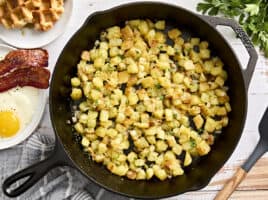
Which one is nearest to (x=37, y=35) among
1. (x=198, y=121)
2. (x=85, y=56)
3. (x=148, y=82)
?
(x=85, y=56)

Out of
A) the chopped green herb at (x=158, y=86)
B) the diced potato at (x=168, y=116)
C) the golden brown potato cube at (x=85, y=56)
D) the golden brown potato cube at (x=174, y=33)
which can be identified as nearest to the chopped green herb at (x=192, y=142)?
the diced potato at (x=168, y=116)

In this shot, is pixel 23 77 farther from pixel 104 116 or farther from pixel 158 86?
pixel 158 86

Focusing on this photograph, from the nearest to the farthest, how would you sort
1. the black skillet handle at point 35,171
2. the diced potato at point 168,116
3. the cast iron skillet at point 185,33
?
1. the black skillet handle at point 35,171
2. the cast iron skillet at point 185,33
3. the diced potato at point 168,116

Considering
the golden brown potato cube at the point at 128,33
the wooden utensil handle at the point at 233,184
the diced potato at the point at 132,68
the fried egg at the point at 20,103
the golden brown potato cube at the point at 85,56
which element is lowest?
Answer: the wooden utensil handle at the point at 233,184

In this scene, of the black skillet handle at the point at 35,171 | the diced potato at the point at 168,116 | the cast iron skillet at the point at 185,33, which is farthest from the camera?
the diced potato at the point at 168,116

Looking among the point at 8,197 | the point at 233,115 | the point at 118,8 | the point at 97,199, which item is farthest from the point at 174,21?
the point at 8,197

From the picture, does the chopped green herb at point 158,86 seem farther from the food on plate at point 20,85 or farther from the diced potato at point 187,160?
the food on plate at point 20,85
